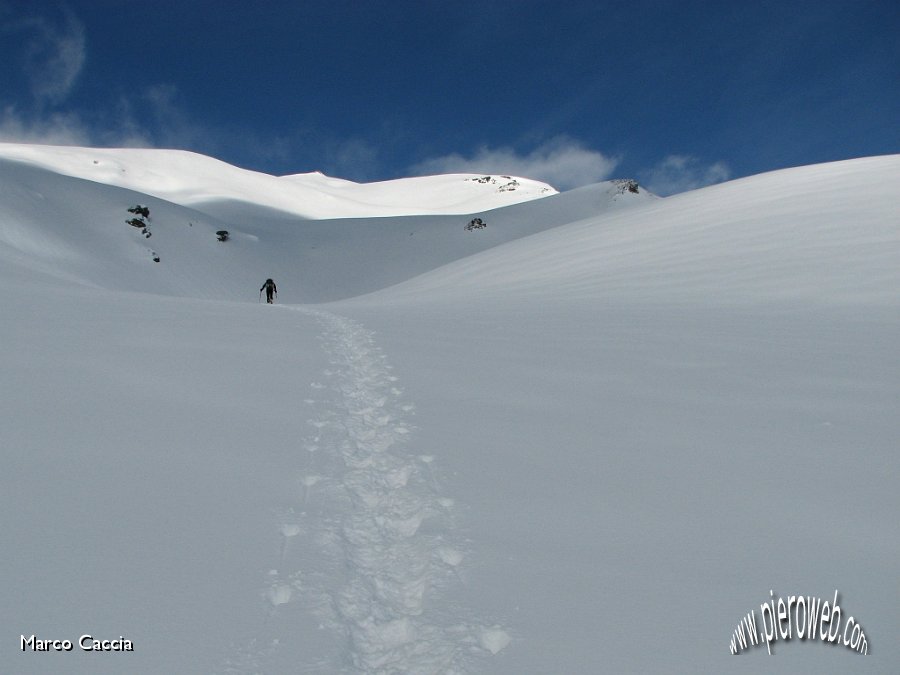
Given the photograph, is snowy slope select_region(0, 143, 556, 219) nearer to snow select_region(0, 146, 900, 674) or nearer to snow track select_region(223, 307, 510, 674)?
snow select_region(0, 146, 900, 674)

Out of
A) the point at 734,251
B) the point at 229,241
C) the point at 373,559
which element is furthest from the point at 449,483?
the point at 229,241

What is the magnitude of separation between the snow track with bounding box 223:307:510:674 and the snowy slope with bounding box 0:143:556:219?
216 ft

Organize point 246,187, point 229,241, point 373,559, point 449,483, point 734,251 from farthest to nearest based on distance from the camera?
point 246,187 < point 229,241 < point 734,251 < point 449,483 < point 373,559

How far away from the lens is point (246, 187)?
8512 centimetres

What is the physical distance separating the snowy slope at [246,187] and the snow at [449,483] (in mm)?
63485

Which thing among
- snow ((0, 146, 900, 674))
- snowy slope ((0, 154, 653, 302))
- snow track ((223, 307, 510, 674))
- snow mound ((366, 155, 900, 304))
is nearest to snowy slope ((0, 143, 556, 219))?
snowy slope ((0, 154, 653, 302))

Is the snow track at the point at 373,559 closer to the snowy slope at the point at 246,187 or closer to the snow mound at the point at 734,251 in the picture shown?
the snow mound at the point at 734,251

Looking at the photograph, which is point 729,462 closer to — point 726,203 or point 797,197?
point 797,197

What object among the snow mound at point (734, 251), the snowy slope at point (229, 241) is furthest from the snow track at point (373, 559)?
the snowy slope at point (229, 241)

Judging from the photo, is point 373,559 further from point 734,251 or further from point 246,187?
point 246,187

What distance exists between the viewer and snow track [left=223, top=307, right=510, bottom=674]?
8.44 feet

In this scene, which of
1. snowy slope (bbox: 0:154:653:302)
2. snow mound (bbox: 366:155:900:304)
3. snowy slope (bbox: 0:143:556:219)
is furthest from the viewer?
snowy slope (bbox: 0:143:556:219)

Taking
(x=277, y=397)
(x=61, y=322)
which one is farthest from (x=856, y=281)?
(x=61, y=322)

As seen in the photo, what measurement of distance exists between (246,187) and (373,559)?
298 ft
